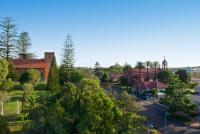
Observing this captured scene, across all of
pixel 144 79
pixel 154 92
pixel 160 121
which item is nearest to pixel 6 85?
pixel 160 121

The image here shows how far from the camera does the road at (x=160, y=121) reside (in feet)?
120

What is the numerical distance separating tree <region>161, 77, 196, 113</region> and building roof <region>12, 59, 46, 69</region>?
2865 cm

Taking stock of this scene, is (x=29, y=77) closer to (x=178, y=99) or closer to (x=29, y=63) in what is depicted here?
(x=29, y=63)

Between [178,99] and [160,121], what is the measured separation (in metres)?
4.79

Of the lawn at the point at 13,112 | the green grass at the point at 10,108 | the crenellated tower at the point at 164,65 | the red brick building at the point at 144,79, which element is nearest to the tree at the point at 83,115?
the lawn at the point at 13,112

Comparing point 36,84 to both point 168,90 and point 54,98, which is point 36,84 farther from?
point 54,98

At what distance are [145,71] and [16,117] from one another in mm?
43418

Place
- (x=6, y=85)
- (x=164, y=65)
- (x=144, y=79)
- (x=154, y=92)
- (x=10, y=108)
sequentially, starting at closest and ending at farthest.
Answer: (x=10, y=108) → (x=6, y=85) → (x=154, y=92) → (x=144, y=79) → (x=164, y=65)

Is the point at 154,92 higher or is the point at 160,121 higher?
the point at 154,92

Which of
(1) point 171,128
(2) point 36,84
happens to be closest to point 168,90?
(1) point 171,128

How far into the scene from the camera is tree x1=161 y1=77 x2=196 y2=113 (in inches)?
1698

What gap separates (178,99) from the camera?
143 ft

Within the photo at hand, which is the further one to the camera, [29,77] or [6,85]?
[29,77]

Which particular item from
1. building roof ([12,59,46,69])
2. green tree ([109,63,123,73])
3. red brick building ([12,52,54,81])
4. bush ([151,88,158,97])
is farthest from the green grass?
green tree ([109,63,123,73])
